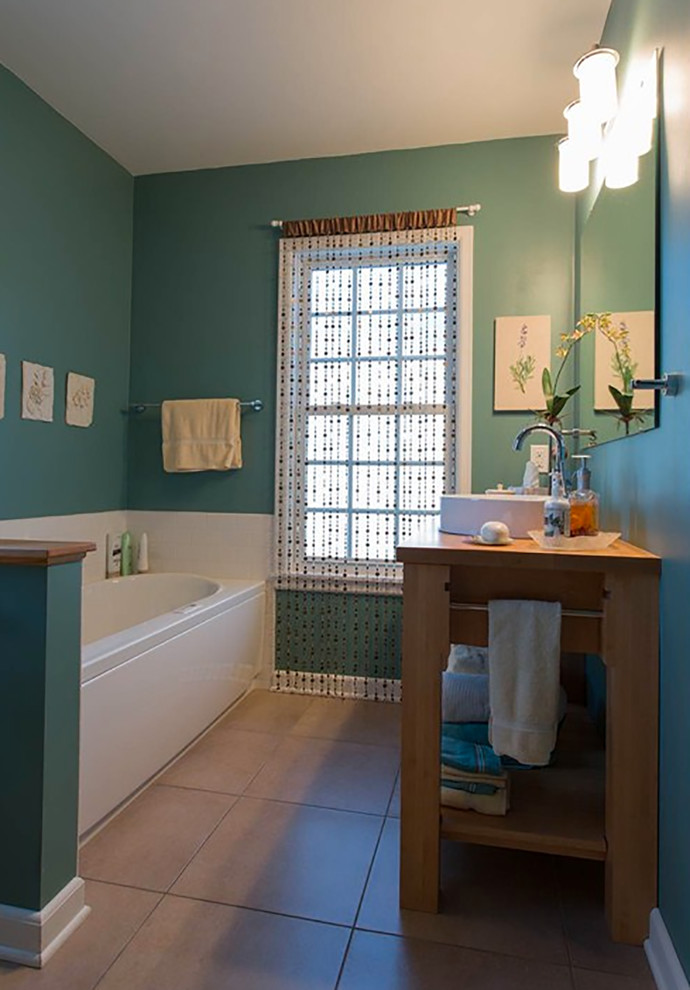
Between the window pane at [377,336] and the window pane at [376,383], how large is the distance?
0.18ft

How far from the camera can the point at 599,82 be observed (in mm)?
1846

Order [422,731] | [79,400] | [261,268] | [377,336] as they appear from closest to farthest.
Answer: [422,731] < [79,400] < [377,336] < [261,268]

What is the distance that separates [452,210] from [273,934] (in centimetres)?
294

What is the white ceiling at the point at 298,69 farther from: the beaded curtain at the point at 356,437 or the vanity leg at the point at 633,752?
the vanity leg at the point at 633,752

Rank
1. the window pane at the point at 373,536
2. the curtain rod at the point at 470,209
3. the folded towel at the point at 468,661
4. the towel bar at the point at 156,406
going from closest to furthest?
the folded towel at the point at 468,661
the curtain rod at the point at 470,209
the window pane at the point at 373,536
the towel bar at the point at 156,406

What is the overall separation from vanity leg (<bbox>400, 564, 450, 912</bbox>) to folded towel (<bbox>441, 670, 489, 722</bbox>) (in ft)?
0.94

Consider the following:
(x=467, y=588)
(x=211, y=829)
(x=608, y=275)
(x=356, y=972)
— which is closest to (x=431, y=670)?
(x=467, y=588)

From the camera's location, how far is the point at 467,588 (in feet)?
4.81

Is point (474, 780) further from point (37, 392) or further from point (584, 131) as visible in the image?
point (37, 392)

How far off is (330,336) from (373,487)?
32.4 inches

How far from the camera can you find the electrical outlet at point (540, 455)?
2.74 m

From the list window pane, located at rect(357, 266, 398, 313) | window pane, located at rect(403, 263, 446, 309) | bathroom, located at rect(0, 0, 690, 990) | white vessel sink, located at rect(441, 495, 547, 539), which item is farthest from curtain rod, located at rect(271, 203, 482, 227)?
white vessel sink, located at rect(441, 495, 547, 539)

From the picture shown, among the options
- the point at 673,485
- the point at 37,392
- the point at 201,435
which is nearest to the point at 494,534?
the point at 673,485

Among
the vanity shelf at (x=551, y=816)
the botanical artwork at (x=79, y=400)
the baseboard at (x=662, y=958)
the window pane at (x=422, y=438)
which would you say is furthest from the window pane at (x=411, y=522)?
the baseboard at (x=662, y=958)
